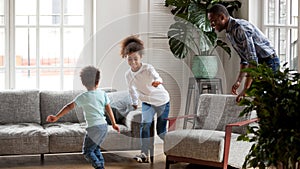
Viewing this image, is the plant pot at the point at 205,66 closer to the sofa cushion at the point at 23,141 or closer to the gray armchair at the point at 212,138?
the gray armchair at the point at 212,138

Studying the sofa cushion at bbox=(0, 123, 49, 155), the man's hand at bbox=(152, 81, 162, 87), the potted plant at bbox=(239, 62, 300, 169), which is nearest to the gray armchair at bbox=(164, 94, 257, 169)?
the man's hand at bbox=(152, 81, 162, 87)

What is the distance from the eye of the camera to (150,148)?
6.07m

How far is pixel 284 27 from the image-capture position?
6.34 meters

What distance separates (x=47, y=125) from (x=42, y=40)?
125 centimetres

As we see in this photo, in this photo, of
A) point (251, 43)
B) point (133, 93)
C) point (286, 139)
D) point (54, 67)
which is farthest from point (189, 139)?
point (286, 139)

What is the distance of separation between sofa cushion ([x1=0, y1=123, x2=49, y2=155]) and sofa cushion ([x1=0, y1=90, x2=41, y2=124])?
14.5 inches

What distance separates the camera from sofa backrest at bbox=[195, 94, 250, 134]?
5.74 meters

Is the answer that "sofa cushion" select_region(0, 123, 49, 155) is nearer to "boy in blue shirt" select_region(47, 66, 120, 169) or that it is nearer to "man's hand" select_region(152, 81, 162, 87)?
"boy in blue shirt" select_region(47, 66, 120, 169)

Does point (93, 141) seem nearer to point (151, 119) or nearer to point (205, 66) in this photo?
point (151, 119)

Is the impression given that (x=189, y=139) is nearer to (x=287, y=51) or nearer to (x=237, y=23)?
(x=237, y=23)

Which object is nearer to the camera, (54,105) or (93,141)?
(93,141)

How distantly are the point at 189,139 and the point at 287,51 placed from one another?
166 centimetres

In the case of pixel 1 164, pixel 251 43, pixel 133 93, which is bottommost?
pixel 1 164

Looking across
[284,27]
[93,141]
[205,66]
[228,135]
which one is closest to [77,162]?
[93,141]
